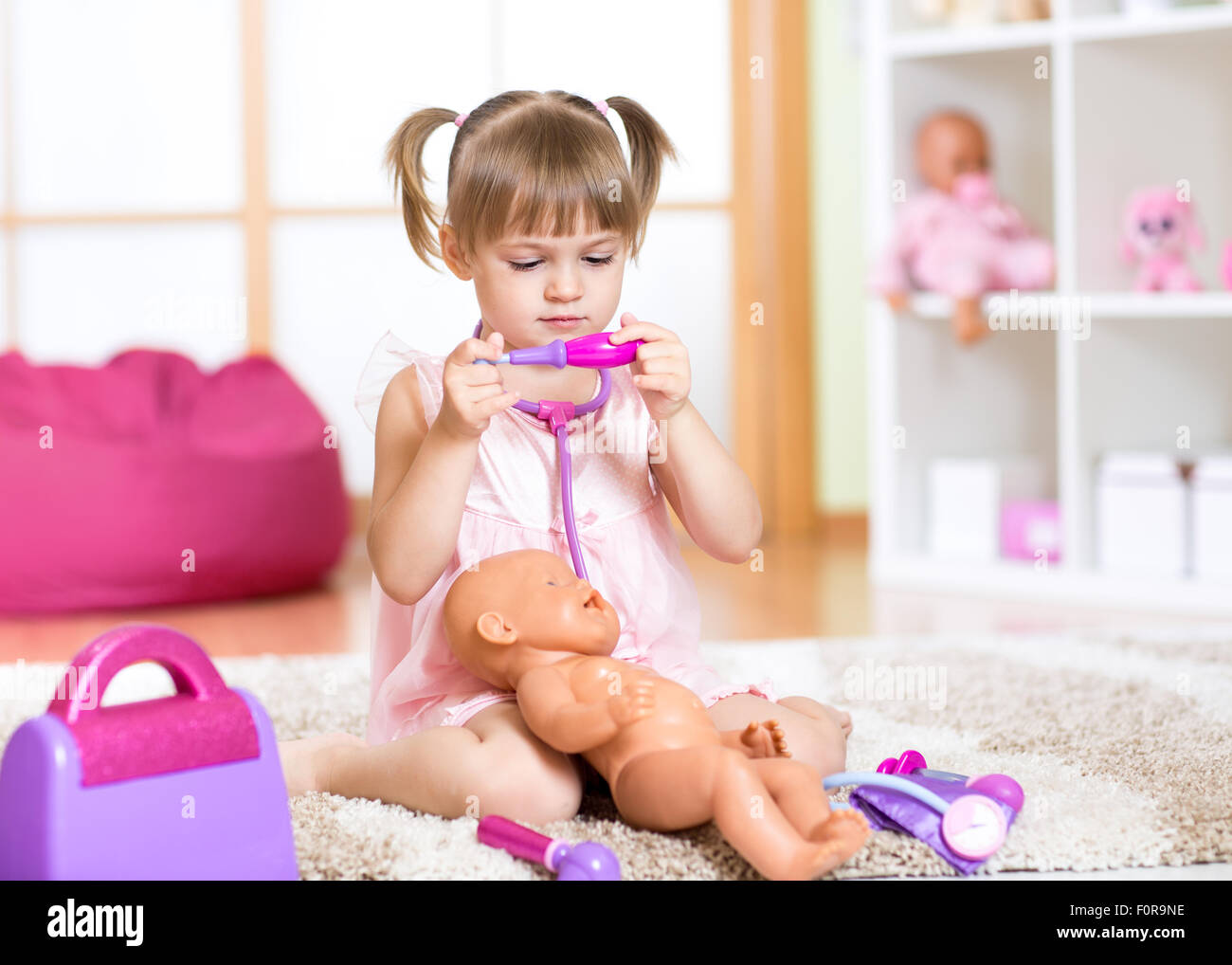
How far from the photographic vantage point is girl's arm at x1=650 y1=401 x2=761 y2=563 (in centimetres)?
115

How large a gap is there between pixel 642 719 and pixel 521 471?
11.8 inches

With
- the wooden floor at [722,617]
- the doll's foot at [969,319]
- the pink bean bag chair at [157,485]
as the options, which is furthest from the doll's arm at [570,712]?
the doll's foot at [969,319]

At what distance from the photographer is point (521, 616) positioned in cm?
105

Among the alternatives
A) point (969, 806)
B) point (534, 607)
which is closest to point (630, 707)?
point (534, 607)

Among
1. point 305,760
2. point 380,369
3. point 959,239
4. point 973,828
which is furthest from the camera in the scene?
point 959,239

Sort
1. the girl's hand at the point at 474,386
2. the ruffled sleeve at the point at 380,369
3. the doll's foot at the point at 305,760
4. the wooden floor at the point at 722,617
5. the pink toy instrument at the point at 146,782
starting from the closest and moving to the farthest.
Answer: the pink toy instrument at the point at 146,782, the girl's hand at the point at 474,386, the doll's foot at the point at 305,760, the ruffled sleeve at the point at 380,369, the wooden floor at the point at 722,617

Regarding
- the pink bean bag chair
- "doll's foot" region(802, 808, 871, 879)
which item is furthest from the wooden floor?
"doll's foot" region(802, 808, 871, 879)

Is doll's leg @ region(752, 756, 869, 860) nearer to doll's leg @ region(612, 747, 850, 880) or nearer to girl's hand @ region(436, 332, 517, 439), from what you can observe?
doll's leg @ region(612, 747, 850, 880)

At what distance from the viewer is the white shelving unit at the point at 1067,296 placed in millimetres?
2193

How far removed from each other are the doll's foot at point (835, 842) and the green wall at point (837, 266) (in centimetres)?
219

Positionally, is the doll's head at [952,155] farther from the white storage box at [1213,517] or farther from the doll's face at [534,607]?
the doll's face at [534,607]

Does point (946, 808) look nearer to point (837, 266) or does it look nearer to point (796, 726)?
point (796, 726)

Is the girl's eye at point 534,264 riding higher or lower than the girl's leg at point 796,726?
higher

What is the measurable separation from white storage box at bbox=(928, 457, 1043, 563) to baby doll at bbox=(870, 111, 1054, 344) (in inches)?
8.7
